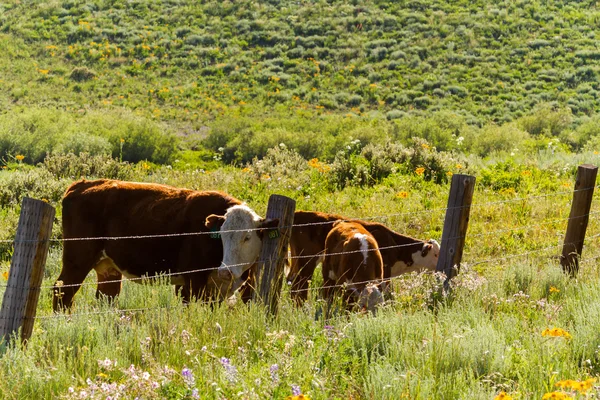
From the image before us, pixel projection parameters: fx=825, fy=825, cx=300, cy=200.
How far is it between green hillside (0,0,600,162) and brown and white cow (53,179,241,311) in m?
18.6

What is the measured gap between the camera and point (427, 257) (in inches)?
368

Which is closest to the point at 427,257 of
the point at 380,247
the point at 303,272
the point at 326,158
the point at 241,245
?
the point at 380,247

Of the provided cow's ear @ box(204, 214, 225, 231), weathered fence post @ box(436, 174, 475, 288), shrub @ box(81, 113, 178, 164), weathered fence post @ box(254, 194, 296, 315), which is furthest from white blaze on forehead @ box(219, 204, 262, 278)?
shrub @ box(81, 113, 178, 164)

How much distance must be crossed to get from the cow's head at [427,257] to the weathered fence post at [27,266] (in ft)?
15.9

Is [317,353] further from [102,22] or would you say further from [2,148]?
[102,22]

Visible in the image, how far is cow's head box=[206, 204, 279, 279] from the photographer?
7.78 meters

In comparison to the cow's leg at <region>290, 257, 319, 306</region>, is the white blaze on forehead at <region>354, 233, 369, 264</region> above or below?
above

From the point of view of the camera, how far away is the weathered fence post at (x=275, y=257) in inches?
260

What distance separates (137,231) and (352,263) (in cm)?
224

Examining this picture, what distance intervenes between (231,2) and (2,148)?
2589cm

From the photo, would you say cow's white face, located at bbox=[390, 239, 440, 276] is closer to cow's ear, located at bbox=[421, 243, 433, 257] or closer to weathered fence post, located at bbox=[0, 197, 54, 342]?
cow's ear, located at bbox=[421, 243, 433, 257]

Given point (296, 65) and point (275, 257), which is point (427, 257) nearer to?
point (275, 257)

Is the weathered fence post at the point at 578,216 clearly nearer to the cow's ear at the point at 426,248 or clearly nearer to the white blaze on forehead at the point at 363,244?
the cow's ear at the point at 426,248

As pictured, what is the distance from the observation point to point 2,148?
89.2 feet
